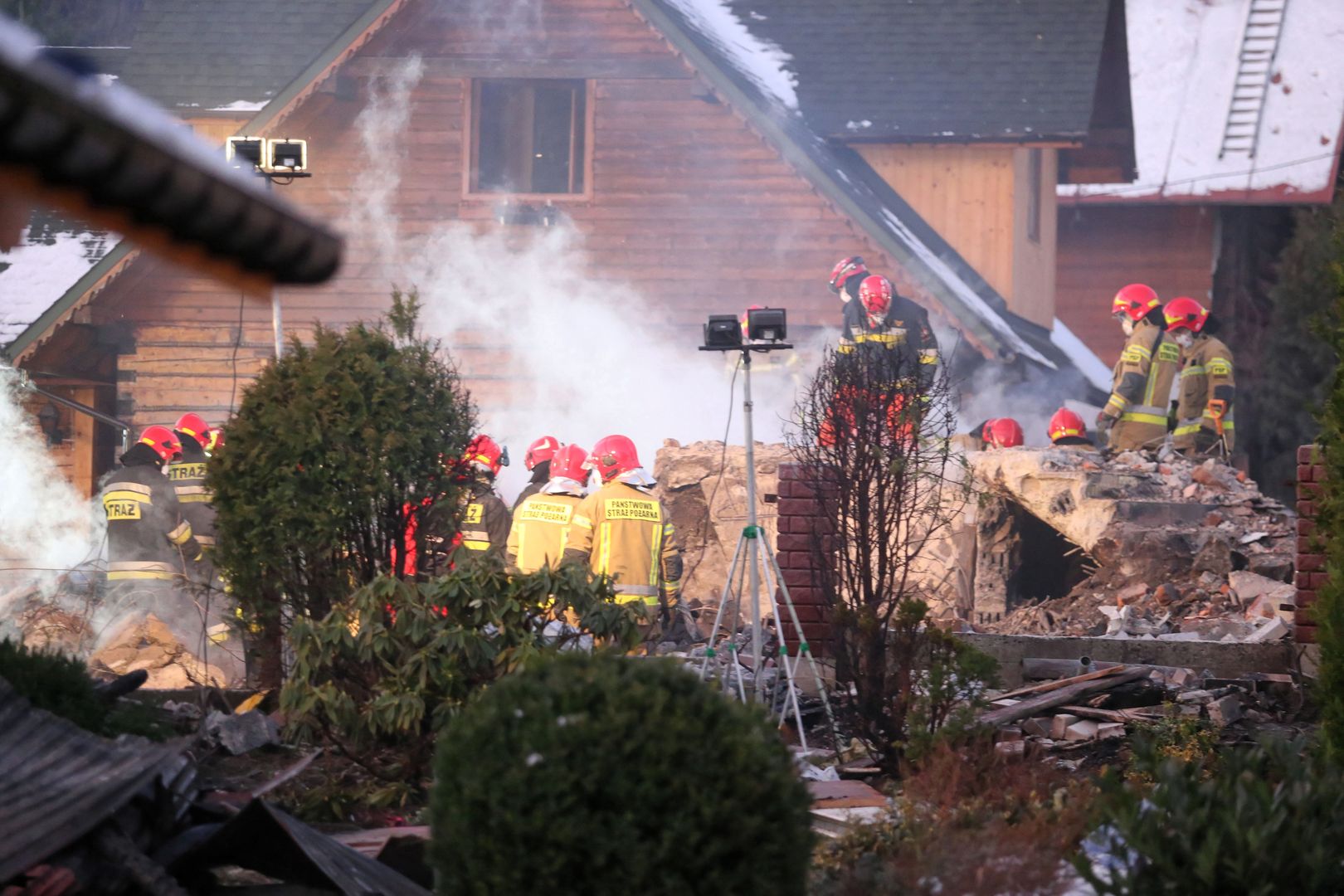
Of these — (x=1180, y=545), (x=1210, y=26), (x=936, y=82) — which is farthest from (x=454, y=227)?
(x=1210, y=26)

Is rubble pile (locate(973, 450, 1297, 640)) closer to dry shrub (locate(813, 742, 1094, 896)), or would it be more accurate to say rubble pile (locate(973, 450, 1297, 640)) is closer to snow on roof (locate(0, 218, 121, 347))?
dry shrub (locate(813, 742, 1094, 896))

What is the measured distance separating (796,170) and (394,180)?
532cm

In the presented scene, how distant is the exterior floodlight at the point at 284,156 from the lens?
11.2 metres

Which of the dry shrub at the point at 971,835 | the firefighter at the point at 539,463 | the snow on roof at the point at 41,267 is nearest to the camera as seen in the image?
the dry shrub at the point at 971,835

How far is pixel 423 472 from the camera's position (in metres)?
8.02

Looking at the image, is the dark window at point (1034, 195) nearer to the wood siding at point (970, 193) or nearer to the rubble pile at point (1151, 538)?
the wood siding at point (970, 193)

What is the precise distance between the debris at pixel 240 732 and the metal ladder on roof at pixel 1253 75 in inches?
890

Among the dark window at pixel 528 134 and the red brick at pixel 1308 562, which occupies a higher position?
the dark window at pixel 528 134

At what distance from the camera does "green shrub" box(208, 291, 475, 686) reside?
7746mm

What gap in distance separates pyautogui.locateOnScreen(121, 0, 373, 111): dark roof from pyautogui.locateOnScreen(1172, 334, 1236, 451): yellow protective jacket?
488 inches

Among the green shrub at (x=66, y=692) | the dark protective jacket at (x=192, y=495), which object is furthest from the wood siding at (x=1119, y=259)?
the green shrub at (x=66, y=692)

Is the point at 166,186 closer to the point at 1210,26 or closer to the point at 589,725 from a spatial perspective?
the point at 589,725

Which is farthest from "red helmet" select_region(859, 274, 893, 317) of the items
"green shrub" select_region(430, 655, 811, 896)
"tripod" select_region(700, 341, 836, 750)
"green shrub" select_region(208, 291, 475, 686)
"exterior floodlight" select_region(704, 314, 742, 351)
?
"green shrub" select_region(430, 655, 811, 896)

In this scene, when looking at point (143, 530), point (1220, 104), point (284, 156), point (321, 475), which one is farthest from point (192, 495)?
point (1220, 104)
